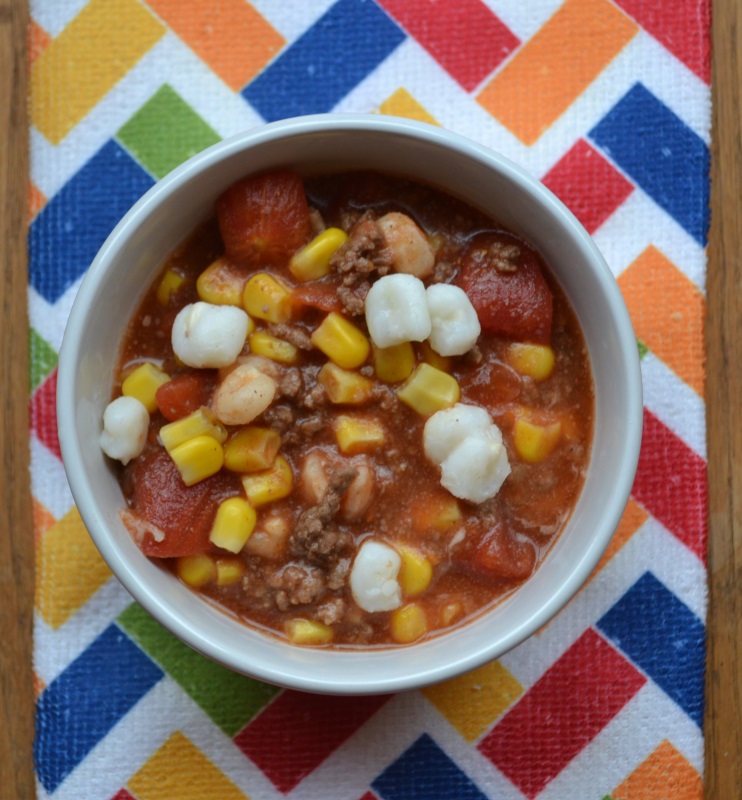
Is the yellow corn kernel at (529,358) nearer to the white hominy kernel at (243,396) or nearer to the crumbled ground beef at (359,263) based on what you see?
the crumbled ground beef at (359,263)

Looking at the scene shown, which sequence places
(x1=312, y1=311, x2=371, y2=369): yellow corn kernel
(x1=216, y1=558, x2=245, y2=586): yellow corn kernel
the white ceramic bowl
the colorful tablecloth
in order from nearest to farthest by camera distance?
the white ceramic bowl → (x1=312, y1=311, x2=371, y2=369): yellow corn kernel → (x1=216, y1=558, x2=245, y2=586): yellow corn kernel → the colorful tablecloth

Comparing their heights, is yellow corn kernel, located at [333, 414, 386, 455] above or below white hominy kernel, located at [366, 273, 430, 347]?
below

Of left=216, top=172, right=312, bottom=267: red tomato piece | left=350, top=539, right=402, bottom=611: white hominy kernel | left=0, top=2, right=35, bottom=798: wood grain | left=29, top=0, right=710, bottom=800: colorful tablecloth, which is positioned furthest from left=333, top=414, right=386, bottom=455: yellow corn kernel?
left=0, top=2, right=35, bottom=798: wood grain

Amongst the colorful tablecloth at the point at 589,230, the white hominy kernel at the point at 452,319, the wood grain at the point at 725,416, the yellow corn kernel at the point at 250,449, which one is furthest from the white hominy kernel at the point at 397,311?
the wood grain at the point at 725,416

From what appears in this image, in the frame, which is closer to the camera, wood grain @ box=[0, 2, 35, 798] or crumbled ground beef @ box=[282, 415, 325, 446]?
crumbled ground beef @ box=[282, 415, 325, 446]

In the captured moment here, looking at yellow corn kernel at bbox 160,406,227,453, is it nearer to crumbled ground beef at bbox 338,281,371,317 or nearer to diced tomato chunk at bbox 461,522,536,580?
crumbled ground beef at bbox 338,281,371,317

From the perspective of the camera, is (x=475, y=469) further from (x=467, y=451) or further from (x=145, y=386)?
(x=145, y=386)
